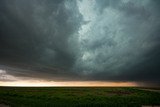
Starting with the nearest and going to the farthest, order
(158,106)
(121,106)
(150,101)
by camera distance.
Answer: (121,106) < (158,106) < (150,101)

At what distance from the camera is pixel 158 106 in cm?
5956

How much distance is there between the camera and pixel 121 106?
54.3m

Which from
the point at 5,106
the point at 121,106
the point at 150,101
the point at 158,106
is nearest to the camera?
the point at 5,106

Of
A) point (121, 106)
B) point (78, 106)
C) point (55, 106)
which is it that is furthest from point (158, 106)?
point (55, 106)

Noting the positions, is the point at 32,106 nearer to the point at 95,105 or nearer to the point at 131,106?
the point at 95,105

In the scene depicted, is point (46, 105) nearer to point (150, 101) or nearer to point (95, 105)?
point (95, 105)

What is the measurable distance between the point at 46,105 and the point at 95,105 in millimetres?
11680

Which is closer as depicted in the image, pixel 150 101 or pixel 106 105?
pixel 106 105

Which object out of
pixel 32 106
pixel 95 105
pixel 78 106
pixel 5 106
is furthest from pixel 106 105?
pixel 5 106

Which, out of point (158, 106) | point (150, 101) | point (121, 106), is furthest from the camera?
point (150, 101)

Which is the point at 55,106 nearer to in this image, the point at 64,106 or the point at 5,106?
the point at 64,106

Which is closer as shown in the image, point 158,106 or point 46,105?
point 46,105

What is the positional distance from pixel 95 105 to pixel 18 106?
17.9 m

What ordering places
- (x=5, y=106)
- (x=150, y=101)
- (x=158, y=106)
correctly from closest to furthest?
(x=5, y=106) → (x=158, y=106) → (x=150, y=101)
